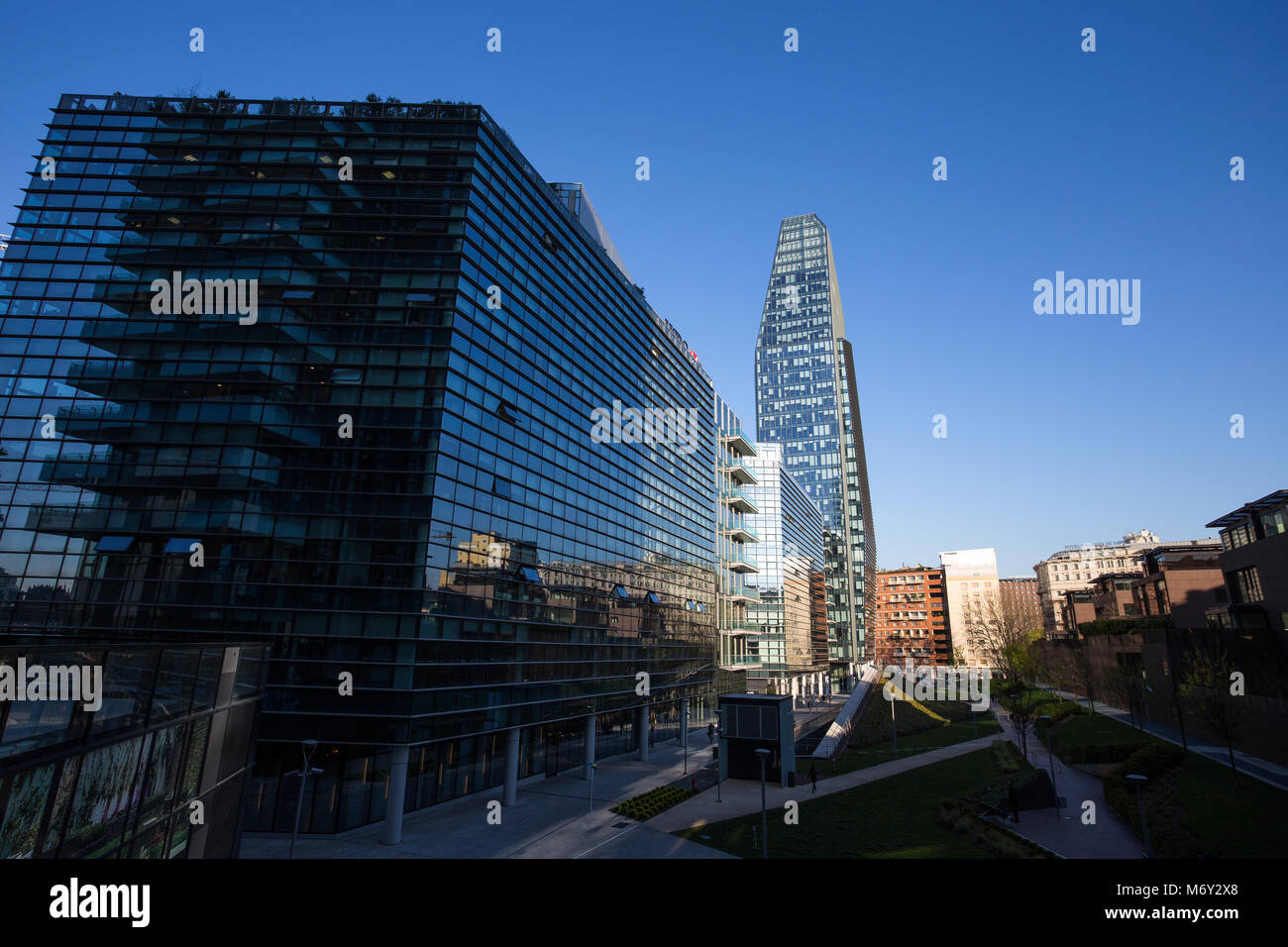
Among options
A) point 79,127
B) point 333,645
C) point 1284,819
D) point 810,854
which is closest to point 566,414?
point 333,645

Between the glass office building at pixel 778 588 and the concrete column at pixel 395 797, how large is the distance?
64.5 metres

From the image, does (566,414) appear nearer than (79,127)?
No

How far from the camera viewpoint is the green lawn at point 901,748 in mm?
45500

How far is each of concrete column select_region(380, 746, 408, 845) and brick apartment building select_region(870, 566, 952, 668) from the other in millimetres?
165166

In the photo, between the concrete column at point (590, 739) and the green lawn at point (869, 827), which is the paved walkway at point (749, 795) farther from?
the concrete column at point (590, 739)

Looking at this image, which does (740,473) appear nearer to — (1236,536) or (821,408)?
(1236,536)

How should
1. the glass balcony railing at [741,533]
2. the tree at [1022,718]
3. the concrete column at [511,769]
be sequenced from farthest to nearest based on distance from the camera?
the glass balcony railing at [741,533] → the tree at [1022,718] → the concrete column at [511,769]

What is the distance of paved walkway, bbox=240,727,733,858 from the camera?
25969mm

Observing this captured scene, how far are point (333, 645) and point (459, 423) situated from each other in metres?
12.3

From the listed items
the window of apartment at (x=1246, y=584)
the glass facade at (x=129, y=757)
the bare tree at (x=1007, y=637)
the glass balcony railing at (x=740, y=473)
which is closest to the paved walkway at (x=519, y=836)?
the glass facade at (x=129, y=757)
